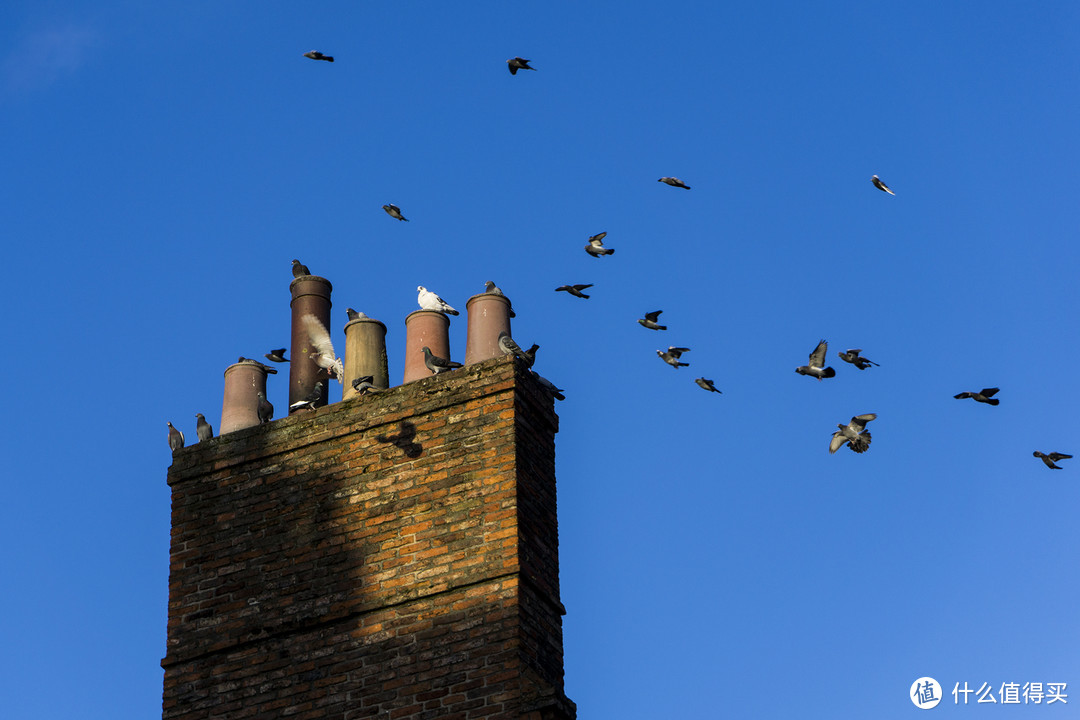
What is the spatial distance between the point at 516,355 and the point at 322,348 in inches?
80.4

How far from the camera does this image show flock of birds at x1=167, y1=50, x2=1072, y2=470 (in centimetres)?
1274

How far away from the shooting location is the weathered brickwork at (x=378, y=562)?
11.2 m

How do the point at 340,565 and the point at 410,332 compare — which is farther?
the point at 410,332

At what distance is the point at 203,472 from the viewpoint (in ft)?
41.9

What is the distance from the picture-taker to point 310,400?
1322cm

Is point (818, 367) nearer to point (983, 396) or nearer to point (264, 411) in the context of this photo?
point (983, 396)

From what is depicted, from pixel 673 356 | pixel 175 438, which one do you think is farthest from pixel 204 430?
pixel 673 356

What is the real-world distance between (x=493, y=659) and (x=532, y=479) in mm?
1561

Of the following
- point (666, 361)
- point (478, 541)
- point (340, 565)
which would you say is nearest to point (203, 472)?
point (340, 565)

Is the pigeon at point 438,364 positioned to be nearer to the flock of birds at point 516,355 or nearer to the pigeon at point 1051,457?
the flock of birds at point 516,355

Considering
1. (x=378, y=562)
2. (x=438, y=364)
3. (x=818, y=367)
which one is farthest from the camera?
(x=818, y=367)

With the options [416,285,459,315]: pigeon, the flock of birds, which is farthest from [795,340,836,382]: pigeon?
[416,285,459,315]: pigeon

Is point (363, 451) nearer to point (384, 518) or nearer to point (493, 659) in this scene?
point (384, 518)

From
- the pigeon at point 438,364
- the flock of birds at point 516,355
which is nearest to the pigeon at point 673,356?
the flock of birds at point 516,355
